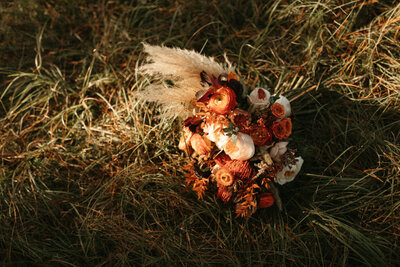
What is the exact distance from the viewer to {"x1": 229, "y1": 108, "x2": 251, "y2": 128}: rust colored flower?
1.40 m

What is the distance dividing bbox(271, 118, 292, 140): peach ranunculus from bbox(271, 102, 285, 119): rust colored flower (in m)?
0.04

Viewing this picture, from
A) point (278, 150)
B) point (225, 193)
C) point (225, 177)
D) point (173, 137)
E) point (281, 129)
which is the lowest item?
point (173, 137)

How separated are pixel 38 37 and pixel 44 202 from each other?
1.38 metres

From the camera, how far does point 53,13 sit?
2447 mm

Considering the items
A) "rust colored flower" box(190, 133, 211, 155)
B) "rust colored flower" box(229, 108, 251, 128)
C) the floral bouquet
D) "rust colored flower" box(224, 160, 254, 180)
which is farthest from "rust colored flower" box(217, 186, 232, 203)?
"rust colored flower" box(229, 108, 251, 128)

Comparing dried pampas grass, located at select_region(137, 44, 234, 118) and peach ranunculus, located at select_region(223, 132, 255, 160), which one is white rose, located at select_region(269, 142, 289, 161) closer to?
peach ranunculus, located at select_region(223, 132, 255, 160)

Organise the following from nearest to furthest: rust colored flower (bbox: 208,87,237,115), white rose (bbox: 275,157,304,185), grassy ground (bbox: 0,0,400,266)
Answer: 1. rust colored flower (bbox: 208,87,237,115)
2. white rose (bbox: 275,157,304,185)
3. grassy ground (bbox: 0,0,400,266)

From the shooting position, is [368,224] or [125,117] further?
[125,117]

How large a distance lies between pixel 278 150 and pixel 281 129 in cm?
12

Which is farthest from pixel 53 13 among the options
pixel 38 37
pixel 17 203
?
pixel 17 203

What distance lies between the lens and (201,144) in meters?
1.51

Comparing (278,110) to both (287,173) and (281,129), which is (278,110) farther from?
(287,173)

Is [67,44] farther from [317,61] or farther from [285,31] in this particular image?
[317,61]

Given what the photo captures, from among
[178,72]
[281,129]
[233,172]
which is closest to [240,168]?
[233,172]
